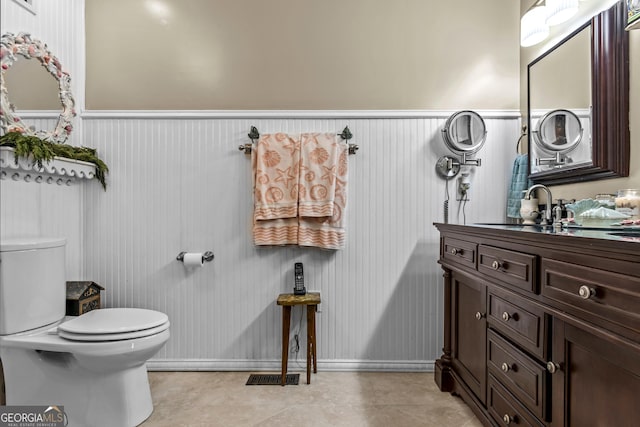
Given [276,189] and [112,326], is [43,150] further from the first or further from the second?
[276,189]

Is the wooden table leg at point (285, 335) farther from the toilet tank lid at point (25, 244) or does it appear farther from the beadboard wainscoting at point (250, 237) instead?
the toilet tank lid at point (25, 244)

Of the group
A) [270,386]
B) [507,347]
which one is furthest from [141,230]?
[507,347]

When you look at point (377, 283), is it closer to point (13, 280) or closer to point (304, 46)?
point (304, 46)

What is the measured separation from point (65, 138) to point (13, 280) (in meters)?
0.89

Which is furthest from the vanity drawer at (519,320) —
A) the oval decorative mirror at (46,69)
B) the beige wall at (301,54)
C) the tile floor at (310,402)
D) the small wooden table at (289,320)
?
the oval decorative mirror at (46,69)

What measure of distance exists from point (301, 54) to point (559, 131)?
4.93ft

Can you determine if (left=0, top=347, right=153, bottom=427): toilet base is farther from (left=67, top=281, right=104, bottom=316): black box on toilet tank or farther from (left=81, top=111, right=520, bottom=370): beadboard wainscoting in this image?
(left=81, top=111, right=520, bottom=370): beadboard wainscoting

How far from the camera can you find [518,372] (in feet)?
4.32

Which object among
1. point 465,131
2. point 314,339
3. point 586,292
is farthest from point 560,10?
point 314,339

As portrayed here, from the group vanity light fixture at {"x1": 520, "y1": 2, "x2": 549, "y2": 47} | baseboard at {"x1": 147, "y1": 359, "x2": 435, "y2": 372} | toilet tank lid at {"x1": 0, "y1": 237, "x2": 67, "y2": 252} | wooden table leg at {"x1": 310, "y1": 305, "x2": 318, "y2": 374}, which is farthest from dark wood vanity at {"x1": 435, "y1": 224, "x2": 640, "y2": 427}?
toilet tank lid at {"x1": 0, "y1": 237, "x2": 67, "y2": 252}

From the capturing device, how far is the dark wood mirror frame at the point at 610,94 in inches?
59.6

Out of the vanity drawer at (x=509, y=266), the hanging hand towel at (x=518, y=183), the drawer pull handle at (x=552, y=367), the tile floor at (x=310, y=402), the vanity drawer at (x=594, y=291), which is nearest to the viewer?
the vanity drawer at (x=594, y=291)

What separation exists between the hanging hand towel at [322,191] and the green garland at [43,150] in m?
1.24

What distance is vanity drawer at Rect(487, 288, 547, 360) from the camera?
1.19m
